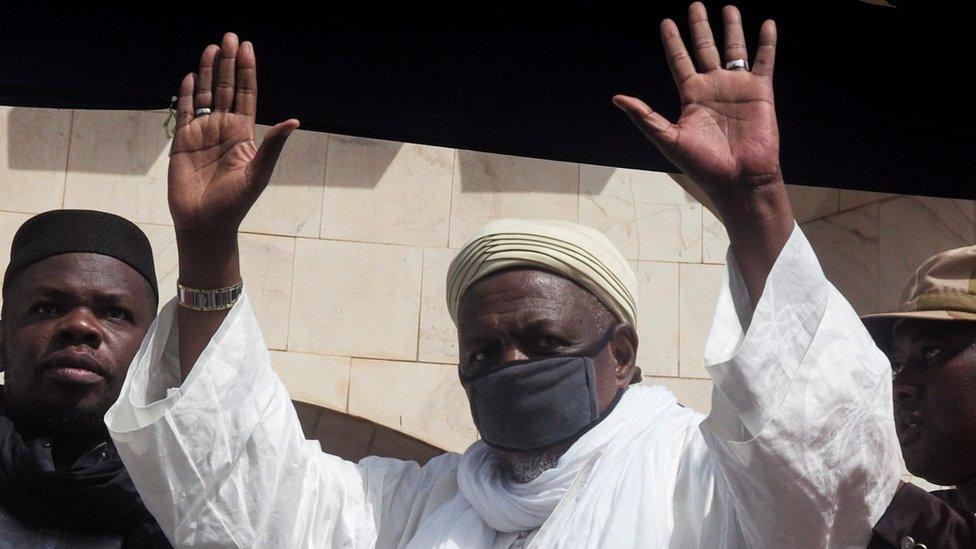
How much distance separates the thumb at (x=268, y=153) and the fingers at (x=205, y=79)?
0.63 ft

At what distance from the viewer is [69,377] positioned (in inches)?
143

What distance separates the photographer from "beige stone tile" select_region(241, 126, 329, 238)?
7059 mm

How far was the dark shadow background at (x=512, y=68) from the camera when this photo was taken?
3.10 m

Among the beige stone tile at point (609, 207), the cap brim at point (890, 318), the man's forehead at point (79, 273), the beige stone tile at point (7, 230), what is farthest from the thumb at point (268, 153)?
the beige stone tile at point (609, 207)

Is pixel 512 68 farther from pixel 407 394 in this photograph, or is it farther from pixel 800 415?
pixel 407 394

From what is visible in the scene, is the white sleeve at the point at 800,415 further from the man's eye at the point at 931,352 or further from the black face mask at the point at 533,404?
the man's eye at the point at 931,352

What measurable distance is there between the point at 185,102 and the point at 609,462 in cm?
132

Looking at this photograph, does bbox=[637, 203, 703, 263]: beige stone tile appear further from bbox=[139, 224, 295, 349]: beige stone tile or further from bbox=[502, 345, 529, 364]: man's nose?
bbox=[502, 345, 529, 364]: man's nose

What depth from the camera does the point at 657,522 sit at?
320cm

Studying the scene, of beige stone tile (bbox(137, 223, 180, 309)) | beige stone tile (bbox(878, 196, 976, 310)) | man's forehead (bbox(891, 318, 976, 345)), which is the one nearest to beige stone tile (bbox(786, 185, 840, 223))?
beige stone tile (bbox(878, 196, 976, 310))

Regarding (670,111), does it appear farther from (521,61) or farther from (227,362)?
(227,362)

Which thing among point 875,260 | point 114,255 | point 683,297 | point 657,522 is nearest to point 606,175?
point 683,297

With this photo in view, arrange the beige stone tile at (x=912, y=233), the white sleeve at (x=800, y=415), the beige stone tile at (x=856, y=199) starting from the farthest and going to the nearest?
the beige stone tile at (x=856, y=199) < the beige stone tile at (x=912, y=233) < the white sleeve at (x=800, y=415)

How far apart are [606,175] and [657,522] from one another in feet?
13.7
